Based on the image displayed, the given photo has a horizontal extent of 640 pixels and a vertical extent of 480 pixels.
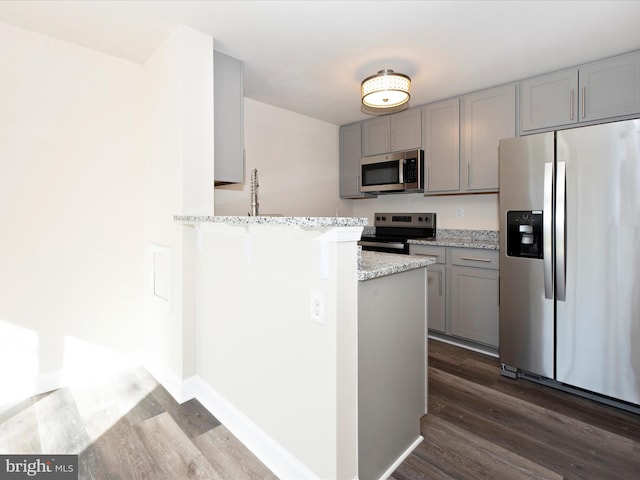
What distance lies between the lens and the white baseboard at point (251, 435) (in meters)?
1.48

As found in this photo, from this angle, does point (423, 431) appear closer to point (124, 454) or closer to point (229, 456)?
point (229, 456)

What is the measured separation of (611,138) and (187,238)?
9.06 ft

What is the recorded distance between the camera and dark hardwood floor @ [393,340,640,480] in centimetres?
158

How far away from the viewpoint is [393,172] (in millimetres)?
3725

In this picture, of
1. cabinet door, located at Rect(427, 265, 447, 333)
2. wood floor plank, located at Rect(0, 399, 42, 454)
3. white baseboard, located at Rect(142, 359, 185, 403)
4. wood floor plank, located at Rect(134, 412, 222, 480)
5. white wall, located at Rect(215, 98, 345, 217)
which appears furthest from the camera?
white wall, located at Rect(215, 98, 345, 217)

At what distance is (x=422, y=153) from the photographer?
3545 millimetres

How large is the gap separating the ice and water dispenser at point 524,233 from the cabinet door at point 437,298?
789mm

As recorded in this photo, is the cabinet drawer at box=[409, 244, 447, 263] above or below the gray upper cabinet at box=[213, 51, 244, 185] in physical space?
below

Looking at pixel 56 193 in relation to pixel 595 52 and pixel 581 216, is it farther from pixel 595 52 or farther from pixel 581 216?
pixel 595 52

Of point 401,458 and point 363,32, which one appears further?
point 363,32

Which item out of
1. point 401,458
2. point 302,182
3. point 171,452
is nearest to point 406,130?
point 302,182

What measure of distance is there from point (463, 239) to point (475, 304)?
852 millimetres

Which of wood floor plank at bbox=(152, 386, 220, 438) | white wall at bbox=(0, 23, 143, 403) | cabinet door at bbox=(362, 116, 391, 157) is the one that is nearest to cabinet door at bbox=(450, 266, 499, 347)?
cabinet door at bbox=(362, 116, 391, 157)

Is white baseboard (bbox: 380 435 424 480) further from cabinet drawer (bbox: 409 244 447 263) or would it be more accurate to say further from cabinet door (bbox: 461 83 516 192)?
cabinet door (bbox: 461 83 516 192)
